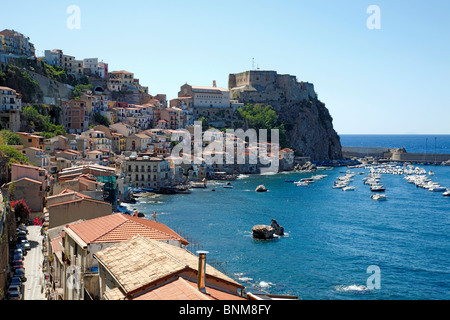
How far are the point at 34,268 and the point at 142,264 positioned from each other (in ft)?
53.0

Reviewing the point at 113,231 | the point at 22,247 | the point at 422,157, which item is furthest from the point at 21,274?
the point at 422,157

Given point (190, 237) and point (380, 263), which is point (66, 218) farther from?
point (380, 263)

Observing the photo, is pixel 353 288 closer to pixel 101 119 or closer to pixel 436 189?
pixel 436 189

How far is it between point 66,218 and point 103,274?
1190 cm

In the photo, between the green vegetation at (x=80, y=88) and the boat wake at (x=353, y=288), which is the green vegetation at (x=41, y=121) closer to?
the green vegetation at (x=80, y=88)

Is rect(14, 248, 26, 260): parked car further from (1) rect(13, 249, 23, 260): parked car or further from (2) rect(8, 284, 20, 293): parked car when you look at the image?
(2) rect(8, 284, 20, 293): parked car

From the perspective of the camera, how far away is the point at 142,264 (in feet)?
35.6

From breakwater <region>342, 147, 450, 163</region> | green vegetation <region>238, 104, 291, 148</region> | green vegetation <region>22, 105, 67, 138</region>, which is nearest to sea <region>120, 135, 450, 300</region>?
green vegetation <region>22, 105, 67, 138</region>

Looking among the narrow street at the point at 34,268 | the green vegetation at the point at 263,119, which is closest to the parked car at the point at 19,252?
the narrow street at the point at 34,268

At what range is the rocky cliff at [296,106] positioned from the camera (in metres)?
116

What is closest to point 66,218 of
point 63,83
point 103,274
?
point 103,274

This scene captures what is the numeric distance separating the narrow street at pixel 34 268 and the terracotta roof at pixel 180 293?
1283 cm

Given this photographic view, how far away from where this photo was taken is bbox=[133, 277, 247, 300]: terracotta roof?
892cm
